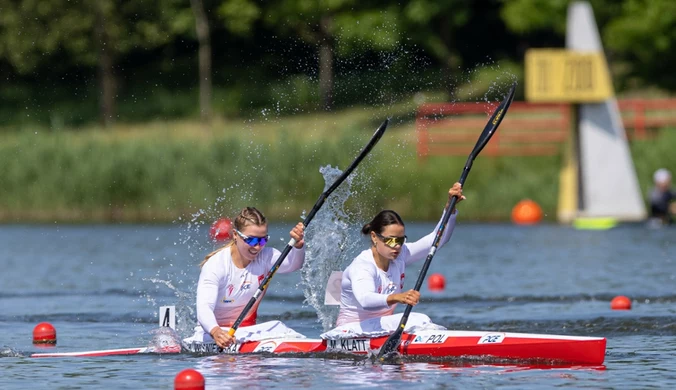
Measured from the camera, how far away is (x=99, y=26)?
50375 millimetres

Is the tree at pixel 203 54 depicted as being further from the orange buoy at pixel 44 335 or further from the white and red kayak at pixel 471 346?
the white and red kayak at pixel 471 346

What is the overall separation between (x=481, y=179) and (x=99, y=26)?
21.7 meters

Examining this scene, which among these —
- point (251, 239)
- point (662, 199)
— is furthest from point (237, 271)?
point (662, 199)

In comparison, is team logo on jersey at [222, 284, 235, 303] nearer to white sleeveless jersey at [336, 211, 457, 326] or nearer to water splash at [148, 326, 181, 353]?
water splash at [148, 326, 181, 353]

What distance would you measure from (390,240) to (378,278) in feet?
1.62

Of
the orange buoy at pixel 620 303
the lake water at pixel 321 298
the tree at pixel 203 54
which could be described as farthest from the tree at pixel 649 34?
the orange buoy at pixel 620 303

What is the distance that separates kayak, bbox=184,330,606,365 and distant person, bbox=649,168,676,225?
1863cm

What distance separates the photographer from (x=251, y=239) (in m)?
13.0

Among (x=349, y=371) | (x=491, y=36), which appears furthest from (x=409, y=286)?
(x=491, y=36)

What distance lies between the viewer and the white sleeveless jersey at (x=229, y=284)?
12930 mm

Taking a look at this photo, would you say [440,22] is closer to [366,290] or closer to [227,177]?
[227,177]

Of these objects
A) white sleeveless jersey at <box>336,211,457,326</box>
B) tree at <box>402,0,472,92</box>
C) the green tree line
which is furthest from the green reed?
white sleeveless jersey at <box>336,211,457,326</box>

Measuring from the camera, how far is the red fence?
1388 inches

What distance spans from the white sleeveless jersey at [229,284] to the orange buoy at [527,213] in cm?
1996
